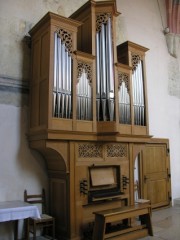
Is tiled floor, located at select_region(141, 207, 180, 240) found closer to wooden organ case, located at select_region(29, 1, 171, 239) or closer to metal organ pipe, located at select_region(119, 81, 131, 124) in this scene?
wooden organ case, located at select_region(29, 1, 171, 239)

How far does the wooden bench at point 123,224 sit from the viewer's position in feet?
14.0

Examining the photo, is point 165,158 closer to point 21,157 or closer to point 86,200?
point 86,200

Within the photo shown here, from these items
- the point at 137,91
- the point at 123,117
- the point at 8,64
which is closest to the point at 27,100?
the point at 8,64

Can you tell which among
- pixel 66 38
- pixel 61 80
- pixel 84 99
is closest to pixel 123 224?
pixel 84 99

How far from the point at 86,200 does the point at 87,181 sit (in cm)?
32

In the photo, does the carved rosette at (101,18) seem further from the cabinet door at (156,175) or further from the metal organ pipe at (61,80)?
the cabinet door at (156,175)

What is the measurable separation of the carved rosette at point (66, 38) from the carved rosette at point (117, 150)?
6.23 ft

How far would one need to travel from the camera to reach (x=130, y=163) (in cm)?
540

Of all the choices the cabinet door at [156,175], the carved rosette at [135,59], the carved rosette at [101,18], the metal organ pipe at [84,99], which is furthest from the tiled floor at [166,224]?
the carved rosette at [101,18]

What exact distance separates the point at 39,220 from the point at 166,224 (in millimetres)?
2736

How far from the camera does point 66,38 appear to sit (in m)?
4.69

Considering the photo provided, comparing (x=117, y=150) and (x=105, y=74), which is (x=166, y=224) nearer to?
(x=117, y=150)

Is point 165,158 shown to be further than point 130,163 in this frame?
Yes

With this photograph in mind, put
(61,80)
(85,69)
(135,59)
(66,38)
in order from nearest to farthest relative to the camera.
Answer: (61,80)
(66,38)
(85,69)
(135,59)
